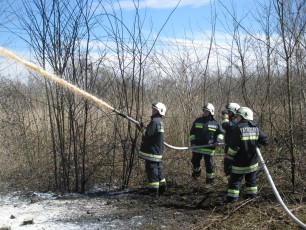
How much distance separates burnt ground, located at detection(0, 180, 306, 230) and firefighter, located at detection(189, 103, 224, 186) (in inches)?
21.8

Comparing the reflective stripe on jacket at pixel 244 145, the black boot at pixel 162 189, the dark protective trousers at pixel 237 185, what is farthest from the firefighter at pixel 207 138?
the reflective stripe on jacket at pixel 244 145

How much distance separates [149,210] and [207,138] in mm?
2383

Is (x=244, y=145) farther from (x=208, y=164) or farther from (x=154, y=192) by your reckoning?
(x=154, y=192)

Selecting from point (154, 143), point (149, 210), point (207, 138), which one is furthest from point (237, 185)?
point (207, 138)

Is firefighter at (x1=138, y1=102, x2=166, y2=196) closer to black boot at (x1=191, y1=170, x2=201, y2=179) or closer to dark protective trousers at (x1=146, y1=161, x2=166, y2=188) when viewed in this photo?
dark protective trousers at (x1=146, y1=161, x2=166, y2=188)

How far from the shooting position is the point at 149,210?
564cm

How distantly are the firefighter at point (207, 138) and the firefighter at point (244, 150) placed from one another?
1545mm

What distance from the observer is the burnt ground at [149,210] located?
16.0 ft

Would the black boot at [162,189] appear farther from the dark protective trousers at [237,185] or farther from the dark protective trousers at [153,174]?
the dark protective trousers at [237,185]

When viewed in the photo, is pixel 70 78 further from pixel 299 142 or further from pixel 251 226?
pixel 299 142

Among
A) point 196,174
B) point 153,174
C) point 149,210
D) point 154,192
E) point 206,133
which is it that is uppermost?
point 206,133

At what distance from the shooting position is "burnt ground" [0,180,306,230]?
16.0 feet

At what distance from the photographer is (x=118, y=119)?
732 centimetres

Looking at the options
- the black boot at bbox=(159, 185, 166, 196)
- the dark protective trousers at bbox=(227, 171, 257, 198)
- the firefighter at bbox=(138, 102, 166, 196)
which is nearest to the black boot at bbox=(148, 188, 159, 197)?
the firefighter at bbox=(138, 102, 166, 196)
